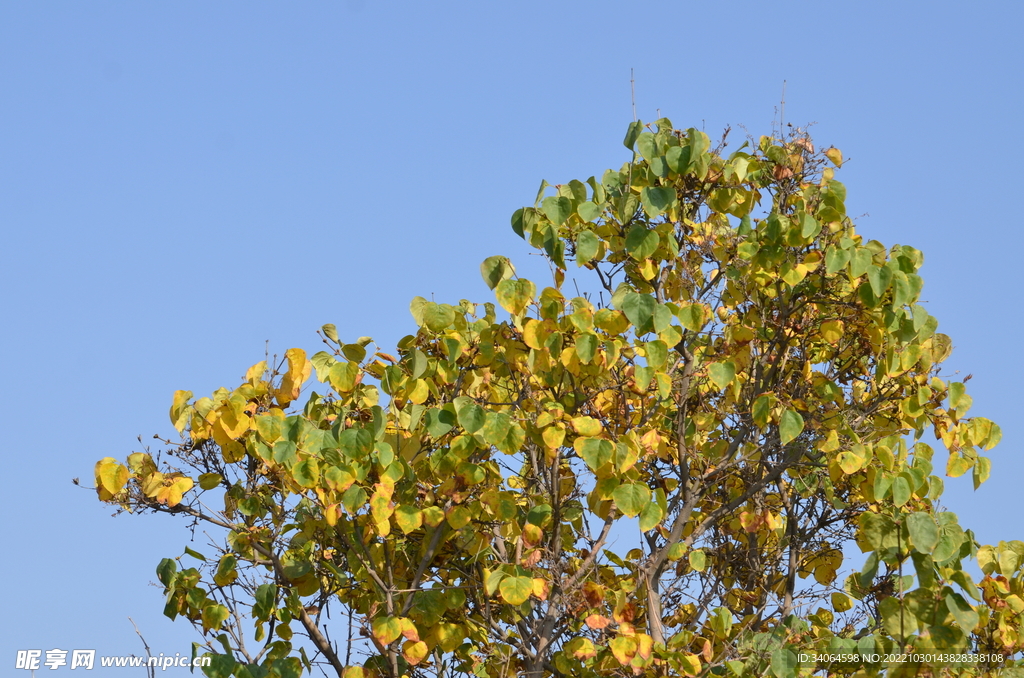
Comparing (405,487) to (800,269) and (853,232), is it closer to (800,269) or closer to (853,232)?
(800,269)

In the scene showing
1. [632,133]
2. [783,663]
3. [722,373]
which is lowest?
[783,663]

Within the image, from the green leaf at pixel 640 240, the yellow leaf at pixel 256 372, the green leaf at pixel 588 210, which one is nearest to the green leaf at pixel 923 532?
the green leaf at pixel 640 240

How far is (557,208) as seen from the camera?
17.1ft

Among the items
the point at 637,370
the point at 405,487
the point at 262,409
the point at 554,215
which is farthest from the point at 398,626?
the point at 554,215

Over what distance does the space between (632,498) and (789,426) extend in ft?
2.57

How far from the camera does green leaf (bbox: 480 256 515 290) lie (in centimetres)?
520

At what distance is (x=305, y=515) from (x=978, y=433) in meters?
3.24

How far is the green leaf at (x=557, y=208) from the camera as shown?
5.20 meters

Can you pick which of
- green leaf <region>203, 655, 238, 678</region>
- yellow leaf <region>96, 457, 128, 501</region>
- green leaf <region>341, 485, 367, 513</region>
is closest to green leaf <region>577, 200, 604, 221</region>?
green leaf <region>341, 485, 367, 513</region>

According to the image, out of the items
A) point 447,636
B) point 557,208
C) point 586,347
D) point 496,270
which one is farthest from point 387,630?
point 557,208

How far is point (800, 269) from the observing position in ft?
17.4

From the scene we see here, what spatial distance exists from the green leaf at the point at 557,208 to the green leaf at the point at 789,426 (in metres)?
1.34

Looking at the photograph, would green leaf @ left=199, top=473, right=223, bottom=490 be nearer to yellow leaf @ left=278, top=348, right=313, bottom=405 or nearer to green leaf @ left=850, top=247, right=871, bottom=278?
yellow leaf @ left=278, top=348, right=313, bottom=405

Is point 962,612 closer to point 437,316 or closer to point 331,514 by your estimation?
point 437,316
